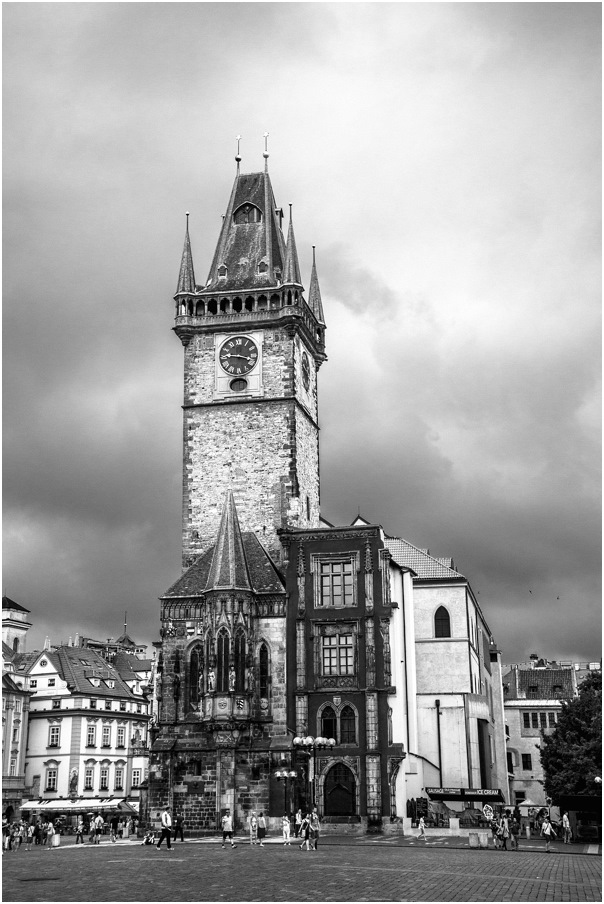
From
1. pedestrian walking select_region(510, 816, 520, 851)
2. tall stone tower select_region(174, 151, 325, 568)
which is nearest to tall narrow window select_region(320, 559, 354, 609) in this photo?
tall stone tower select_region(174, 151, 325, 568)

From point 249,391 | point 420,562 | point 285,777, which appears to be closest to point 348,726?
point 285,777

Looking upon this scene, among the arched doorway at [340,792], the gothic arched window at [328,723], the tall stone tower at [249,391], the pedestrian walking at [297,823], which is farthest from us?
the tall stone tower at [249,391]

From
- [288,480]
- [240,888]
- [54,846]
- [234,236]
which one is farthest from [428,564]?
[240,888]

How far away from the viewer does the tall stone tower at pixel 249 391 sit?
68.1 metres

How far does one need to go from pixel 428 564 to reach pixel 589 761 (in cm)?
2077

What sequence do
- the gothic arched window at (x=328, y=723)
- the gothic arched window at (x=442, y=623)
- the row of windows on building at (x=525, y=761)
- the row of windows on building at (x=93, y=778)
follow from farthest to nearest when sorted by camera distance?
the row of windows on building at (x=525, y=761) < the row of windows on building at (x=93, y=778) < the gothic arched window at (x=442, y=623) < the gothic arched window at (x=328, y=723)

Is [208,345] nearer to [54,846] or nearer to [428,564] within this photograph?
[428,564]

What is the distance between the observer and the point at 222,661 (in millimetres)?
59812

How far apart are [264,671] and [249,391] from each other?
19.4 meters

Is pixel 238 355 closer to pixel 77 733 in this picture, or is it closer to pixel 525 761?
pixel 77 733

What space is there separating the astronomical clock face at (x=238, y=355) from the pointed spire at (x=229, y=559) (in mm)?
10582

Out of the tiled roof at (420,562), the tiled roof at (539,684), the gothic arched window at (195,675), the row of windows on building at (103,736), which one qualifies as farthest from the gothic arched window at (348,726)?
the tiled roof at (539,684)

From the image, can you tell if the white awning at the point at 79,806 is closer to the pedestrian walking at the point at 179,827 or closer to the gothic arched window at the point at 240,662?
the pedestrian walking at the point at 179,827

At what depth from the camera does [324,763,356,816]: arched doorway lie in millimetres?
58531
